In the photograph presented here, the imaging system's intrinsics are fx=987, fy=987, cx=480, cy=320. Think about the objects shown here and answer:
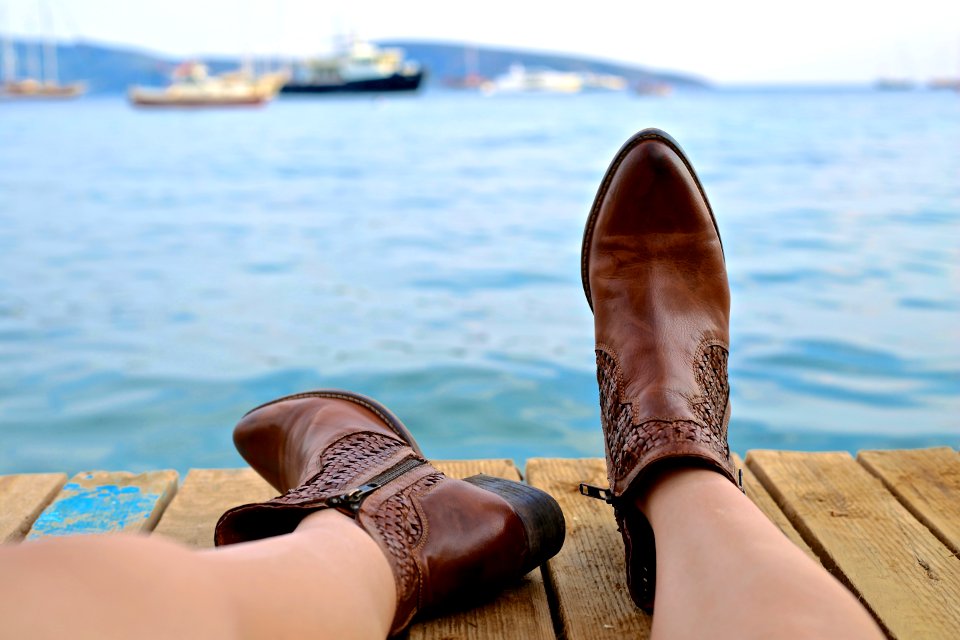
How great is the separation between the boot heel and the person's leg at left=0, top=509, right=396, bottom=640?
0.26 meters

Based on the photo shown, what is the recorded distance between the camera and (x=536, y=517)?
1228mm

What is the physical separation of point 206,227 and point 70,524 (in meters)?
6.37

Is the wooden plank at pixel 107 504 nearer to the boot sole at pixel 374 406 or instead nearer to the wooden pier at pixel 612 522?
the wooden pier at pixel 612 522

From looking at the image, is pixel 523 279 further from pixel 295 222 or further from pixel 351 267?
pixel 295 222

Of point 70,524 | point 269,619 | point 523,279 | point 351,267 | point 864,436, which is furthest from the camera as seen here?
point 351,267

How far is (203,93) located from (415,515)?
39972mm

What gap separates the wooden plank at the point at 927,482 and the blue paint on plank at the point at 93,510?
114 cm

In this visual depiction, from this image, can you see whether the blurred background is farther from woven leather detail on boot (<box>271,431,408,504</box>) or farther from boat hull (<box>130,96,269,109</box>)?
boat hull (<box>130,96,269,109</box>)

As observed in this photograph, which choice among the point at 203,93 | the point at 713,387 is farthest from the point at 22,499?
the point at 203,93

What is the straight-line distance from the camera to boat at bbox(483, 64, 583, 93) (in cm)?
6462

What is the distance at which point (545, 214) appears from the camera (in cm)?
805

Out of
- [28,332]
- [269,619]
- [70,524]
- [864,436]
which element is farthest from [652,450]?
[28,332]

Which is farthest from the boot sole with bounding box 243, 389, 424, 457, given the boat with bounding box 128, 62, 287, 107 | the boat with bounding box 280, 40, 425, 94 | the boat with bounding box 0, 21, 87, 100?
the boat with bounding box 0, 21, 87, 100

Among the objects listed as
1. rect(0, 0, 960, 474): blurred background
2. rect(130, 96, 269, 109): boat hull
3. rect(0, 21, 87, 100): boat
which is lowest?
rect(0, 0, 960, 474): blurred background
